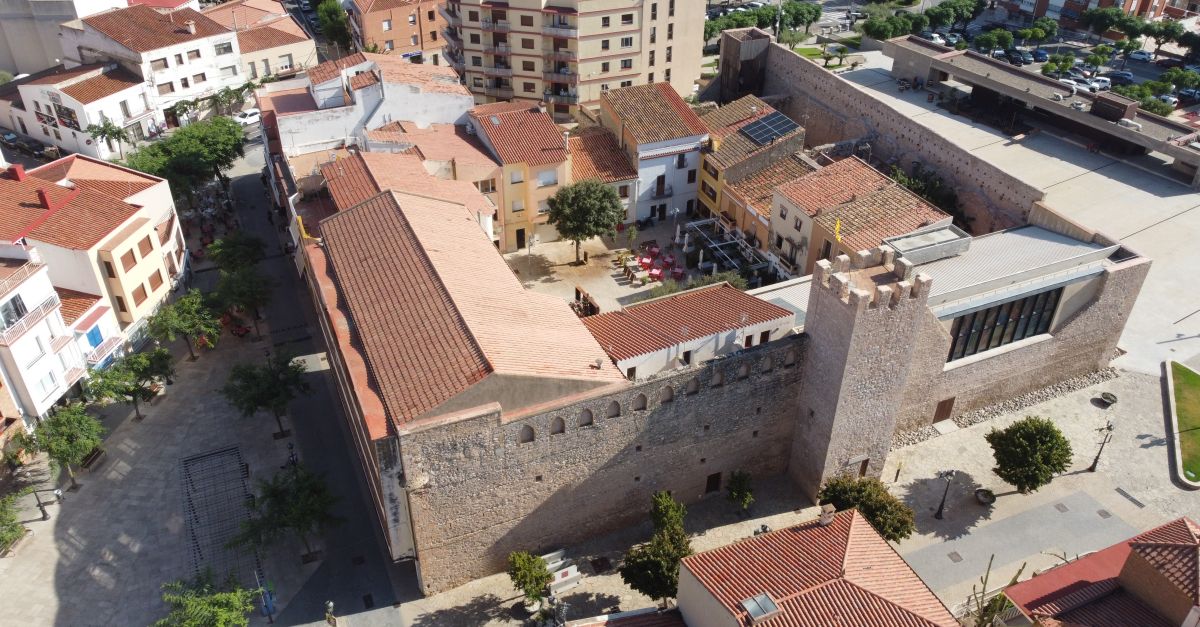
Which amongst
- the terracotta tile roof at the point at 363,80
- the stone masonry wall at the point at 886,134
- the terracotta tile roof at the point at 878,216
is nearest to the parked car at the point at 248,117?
the terracotta tile roof at the point at 363,80

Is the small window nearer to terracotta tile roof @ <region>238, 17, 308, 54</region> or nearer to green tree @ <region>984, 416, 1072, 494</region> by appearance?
green tree @ <region>984, 416, 1072, 494</region>

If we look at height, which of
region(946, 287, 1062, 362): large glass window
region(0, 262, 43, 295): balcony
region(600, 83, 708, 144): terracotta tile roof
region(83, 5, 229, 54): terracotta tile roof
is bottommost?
region(946, 287, 1062, 362): large glass window

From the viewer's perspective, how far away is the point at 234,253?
57094 millimetres

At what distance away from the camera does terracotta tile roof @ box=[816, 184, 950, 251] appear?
2047 inches

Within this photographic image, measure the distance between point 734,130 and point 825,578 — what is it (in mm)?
41598

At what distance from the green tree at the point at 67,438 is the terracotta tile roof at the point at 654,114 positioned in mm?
38489

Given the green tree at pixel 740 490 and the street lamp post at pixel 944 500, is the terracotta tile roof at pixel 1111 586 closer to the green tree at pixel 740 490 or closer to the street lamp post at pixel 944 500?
the street lamp post at pixel 944 500

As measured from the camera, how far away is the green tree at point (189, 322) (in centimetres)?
5050

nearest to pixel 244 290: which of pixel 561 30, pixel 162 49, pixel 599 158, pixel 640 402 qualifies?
pixel 599 158

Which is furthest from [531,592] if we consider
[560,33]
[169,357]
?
[560,33]

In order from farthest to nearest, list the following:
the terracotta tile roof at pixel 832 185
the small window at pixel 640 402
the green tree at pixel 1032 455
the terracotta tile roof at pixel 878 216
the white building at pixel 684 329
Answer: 1. the terracotta tile roof at pixel 832 185
2. the terracotta tile roof at pixel 878 216
3. the green tree at pixel 1032 455
4. the white building at pixel 684 329
5. the small window at pixel 640 402

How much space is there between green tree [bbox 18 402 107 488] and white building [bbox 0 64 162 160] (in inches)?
1601

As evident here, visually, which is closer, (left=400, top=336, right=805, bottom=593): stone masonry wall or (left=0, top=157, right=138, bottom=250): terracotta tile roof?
(left=400, top=336, right=805, bottom=593): stone masonry wall

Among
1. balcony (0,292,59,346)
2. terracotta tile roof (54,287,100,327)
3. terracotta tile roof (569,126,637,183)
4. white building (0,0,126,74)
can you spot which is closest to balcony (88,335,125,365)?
terracotta tile roof (54,287,100,327)
